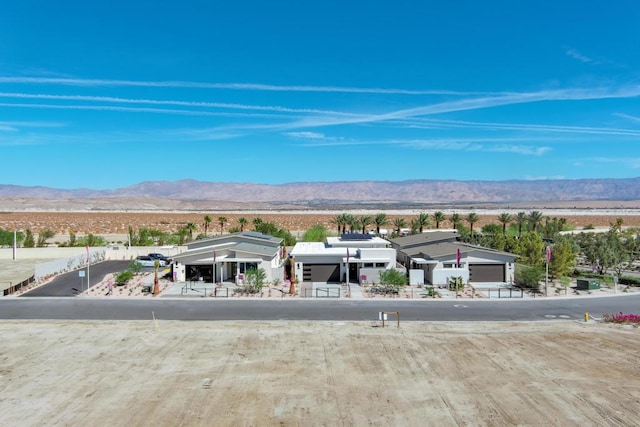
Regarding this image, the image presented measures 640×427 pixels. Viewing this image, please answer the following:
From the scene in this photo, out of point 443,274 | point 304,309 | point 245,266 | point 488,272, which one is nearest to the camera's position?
point 304,309

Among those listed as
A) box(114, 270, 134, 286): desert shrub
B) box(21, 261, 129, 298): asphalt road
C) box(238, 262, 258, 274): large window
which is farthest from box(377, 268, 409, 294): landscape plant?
box(21, 261, 129, 298): asphalt road

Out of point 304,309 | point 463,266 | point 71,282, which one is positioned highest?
point 463,266

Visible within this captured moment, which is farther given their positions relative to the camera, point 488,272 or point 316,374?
point 488,272

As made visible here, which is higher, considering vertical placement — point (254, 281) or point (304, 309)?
point (254, 281)

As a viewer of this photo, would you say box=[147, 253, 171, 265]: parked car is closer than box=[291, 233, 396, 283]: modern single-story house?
No

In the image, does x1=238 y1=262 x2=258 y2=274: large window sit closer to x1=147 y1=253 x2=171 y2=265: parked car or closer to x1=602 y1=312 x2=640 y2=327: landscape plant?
x1=147 y1=253 x2=171 y2=265: parked car

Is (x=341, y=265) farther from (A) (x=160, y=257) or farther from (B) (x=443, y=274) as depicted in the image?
(A) (x=160, y=257)

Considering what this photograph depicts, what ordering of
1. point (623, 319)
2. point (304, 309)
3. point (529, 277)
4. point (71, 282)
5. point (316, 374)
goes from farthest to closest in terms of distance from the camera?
point (71, 282)
point (529, 277)
point (304, 309)
point (623, 319)
point (316, 374)

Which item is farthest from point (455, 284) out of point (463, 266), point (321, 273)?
point (321, 273)
